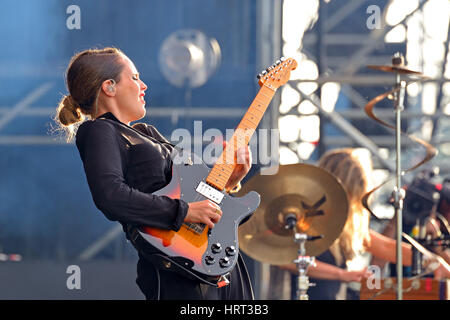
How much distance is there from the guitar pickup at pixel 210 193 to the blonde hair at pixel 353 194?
223 cm

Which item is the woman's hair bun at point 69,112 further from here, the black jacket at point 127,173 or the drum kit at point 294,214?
the drum kit at point 294,214

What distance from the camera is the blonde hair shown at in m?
4.82

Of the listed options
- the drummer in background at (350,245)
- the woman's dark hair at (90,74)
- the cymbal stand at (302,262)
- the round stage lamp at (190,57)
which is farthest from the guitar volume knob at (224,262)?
the round stage lamp at (190,57)

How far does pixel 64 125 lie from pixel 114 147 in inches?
14.6

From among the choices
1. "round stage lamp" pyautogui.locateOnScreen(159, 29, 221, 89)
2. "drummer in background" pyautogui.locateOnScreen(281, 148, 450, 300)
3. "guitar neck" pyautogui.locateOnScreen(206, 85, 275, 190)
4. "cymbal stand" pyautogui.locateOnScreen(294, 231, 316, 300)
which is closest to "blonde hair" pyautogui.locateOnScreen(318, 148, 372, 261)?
"drummer in background" pyautogui.locateOnScreen(281, 148, 450, 300)

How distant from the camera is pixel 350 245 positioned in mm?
4852

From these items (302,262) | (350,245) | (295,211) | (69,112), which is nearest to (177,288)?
(69,112)

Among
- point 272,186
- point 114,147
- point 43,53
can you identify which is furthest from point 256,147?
point 114,147

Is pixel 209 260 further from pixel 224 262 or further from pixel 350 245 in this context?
pixel 350 245

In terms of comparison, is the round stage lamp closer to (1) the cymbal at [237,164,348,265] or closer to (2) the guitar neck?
(1) the cymbal at [237,164,348,265]

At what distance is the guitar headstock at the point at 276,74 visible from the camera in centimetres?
293

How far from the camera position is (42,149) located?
8734mm

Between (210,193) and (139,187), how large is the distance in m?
0.24

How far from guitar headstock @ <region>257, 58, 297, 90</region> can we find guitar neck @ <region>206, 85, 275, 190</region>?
10 cm
